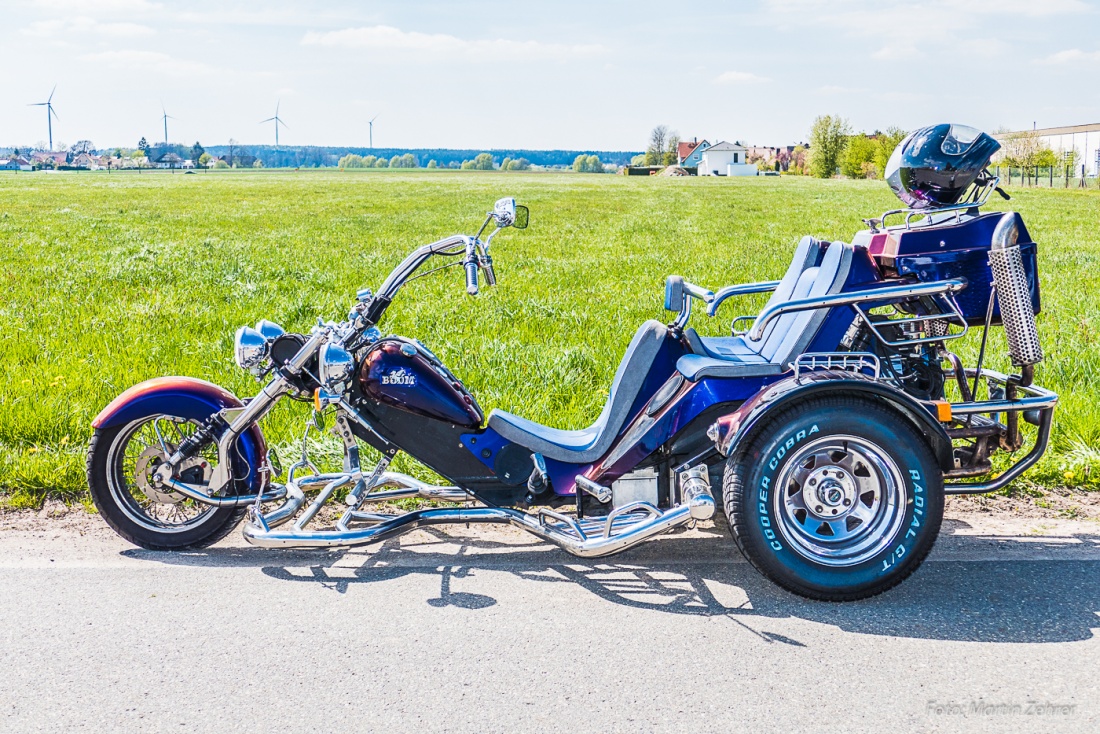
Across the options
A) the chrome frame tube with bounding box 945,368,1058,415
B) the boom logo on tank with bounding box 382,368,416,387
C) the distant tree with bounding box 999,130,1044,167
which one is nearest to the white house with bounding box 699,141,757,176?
the distant tree with bounding box 999,130,1044,167

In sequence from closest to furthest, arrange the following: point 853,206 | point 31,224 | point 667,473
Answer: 1. point 667,473
2. point 31,224
3. point 853,206

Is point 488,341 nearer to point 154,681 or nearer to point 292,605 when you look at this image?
point 292,605

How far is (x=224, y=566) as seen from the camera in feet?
14.7

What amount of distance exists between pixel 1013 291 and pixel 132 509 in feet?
13.0

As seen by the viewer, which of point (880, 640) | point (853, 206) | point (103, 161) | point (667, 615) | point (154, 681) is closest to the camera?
point (154, 681)

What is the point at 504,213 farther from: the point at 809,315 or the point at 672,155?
the point at 672,155

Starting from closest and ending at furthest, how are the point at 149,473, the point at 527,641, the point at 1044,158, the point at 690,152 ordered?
the point at 527,641
the point at 149,473
the point at 1044,158
the point at 690,152

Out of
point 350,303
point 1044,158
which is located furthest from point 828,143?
point 350,303

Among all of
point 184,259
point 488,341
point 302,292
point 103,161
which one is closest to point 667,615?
point 488,341

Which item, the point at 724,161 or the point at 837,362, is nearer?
the point at 837,362

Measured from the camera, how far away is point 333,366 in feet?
14.1

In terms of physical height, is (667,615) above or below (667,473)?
below

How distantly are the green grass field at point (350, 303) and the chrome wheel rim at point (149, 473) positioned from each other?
0.96 meters

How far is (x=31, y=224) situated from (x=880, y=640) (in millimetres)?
24228
